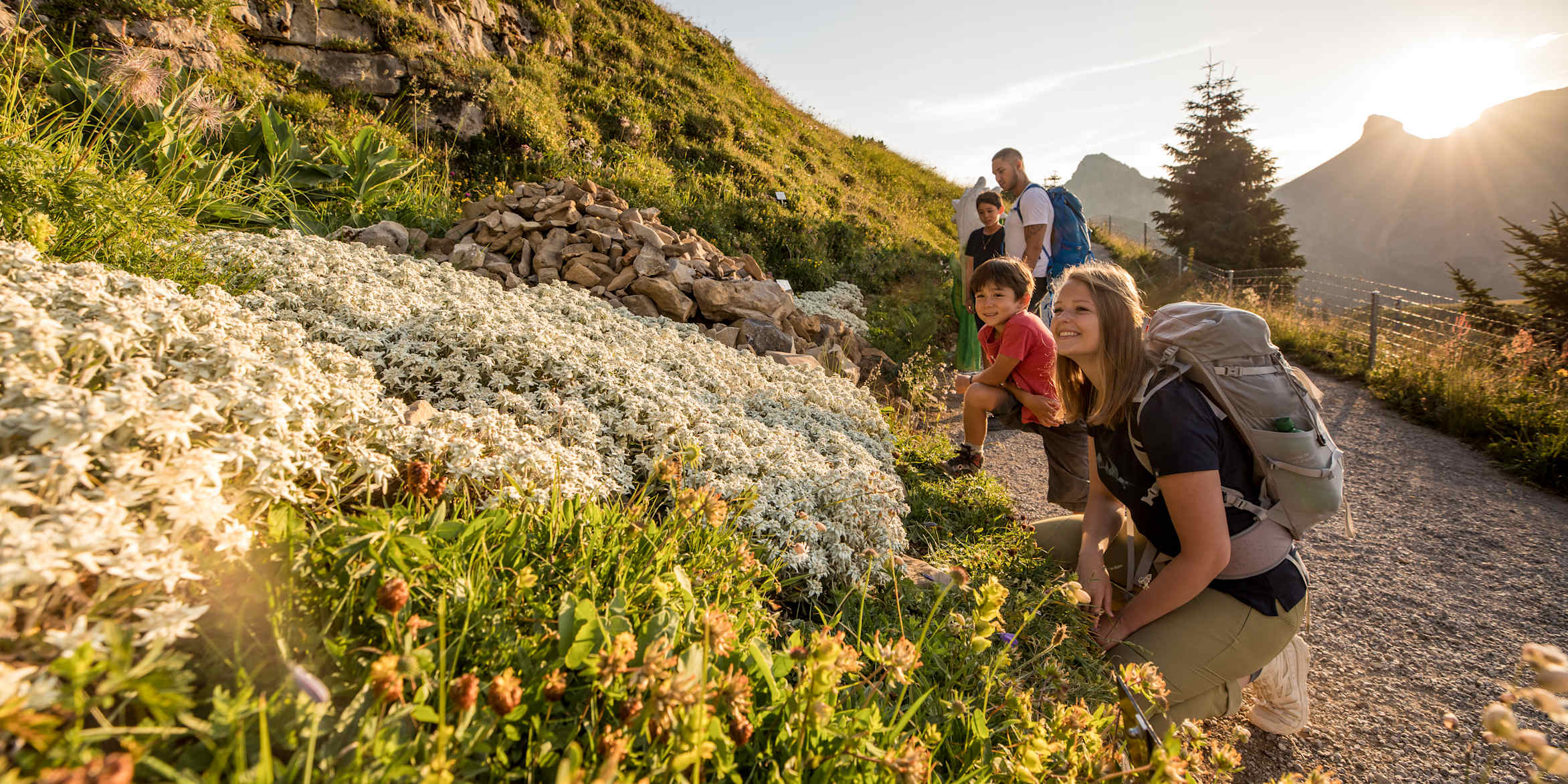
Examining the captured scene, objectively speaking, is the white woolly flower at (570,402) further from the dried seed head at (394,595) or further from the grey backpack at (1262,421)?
the grey backpack at (1262,421)

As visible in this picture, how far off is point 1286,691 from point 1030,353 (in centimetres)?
243

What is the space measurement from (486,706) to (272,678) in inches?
16.4

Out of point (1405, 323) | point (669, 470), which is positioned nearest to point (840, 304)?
point (669, 470)

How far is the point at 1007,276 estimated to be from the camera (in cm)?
466

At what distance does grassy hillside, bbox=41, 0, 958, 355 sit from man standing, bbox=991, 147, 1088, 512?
2.80m

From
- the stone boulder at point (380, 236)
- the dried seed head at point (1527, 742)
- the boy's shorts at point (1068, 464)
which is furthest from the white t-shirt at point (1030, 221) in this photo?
the stone boulder at point (380, 236)

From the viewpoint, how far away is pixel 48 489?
111 cm

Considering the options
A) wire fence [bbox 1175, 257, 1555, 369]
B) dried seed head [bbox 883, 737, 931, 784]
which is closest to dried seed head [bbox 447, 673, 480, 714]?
dried seed head [bbox 883, 737, 931, 784]

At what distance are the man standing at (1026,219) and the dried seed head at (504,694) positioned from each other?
231 inches

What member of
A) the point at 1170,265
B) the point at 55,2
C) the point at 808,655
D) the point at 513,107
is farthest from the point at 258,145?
the point at 1170,265

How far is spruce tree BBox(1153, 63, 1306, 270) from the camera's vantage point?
21.2 meters

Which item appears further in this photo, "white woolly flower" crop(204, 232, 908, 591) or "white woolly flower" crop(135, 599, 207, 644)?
"white woolly flower" crop(204, 232, 908, 591)

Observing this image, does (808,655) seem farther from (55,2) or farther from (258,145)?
(55,2)

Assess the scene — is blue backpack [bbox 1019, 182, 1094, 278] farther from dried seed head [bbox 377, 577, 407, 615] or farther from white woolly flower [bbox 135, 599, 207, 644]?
white woolly flower [bbox 135, 599, 207, 644]
